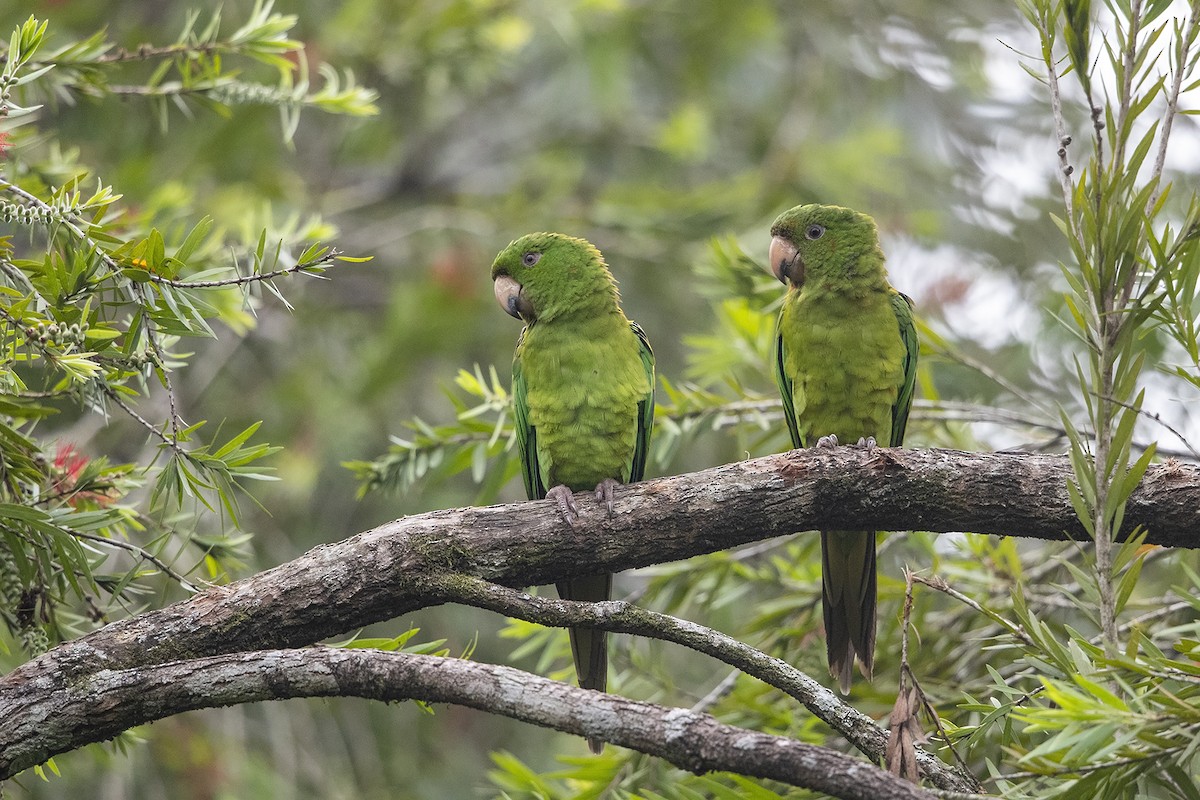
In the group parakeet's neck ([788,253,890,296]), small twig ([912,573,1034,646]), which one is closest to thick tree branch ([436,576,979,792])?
small twig ([912,573,1034,646])

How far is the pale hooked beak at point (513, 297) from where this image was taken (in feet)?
12.3

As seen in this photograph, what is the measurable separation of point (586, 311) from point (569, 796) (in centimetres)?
168

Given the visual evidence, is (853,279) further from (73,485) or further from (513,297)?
(73,485)

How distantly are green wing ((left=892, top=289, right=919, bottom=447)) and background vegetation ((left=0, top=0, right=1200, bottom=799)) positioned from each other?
1.13ft

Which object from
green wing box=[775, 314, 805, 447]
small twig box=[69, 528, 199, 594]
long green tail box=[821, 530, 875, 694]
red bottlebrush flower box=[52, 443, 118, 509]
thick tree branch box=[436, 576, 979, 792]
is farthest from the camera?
green wing box=[775, 314, 805, 447]

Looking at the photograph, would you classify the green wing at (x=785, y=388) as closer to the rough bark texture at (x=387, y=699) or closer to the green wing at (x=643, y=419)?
the green wing at (x=643, y=419)

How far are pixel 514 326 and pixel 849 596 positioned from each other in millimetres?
4786

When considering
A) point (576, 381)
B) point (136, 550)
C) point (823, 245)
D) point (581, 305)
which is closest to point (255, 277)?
point (136, 550)

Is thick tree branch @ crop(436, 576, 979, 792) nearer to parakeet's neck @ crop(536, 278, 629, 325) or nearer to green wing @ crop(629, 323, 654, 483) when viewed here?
green wing @ crop(629, 323, 654, 483)

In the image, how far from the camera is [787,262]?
148 inches

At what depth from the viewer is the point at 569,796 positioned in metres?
3.44

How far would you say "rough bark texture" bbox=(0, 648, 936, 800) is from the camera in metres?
2.00

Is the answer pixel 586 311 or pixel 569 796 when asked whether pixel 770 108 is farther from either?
pixel 569 796

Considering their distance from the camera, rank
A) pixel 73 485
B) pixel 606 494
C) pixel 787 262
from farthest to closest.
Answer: pixel 787 262
pixel 606 494
pixel 73 485
